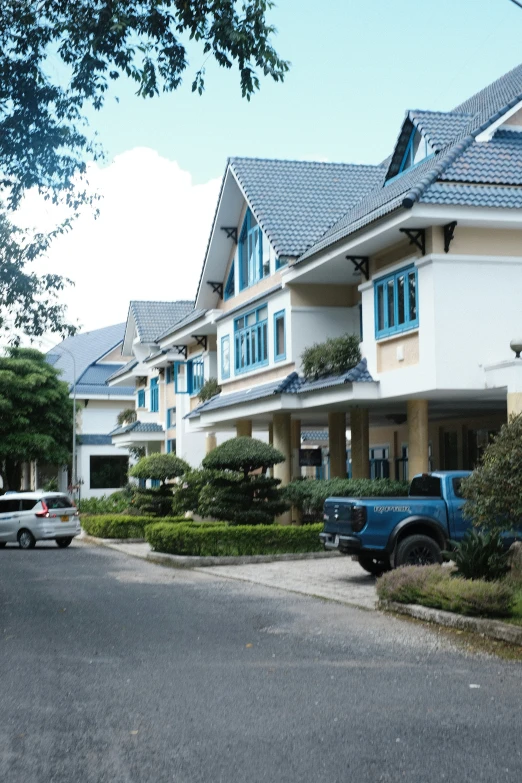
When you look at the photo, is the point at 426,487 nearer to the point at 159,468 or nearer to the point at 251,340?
the point at 251,340

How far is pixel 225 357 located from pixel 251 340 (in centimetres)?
274

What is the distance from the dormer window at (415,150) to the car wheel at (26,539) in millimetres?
15902

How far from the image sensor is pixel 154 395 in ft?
164

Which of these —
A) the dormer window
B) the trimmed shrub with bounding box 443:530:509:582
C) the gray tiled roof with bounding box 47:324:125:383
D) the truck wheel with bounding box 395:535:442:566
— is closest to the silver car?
the dormer window

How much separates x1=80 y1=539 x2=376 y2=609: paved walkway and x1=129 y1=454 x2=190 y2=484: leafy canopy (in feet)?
40.4

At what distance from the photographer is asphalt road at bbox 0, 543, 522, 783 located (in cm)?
644

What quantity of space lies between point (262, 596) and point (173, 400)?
Result: 29976 millimetres

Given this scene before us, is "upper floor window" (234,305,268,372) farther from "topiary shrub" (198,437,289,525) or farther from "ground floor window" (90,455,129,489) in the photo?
"ground floor window" (90,455,129,489)

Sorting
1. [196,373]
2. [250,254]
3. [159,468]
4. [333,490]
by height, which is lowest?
[333,490]

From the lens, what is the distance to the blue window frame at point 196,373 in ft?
129

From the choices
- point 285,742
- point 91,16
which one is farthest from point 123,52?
point 285,742

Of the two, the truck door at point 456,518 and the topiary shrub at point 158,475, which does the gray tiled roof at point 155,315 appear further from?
the truck door at point 456,518

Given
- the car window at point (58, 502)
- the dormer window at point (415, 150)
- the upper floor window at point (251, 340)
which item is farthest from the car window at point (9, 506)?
the dormer window at point (415, 150)

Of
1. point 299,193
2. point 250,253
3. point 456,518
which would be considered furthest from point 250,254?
point 456,518
